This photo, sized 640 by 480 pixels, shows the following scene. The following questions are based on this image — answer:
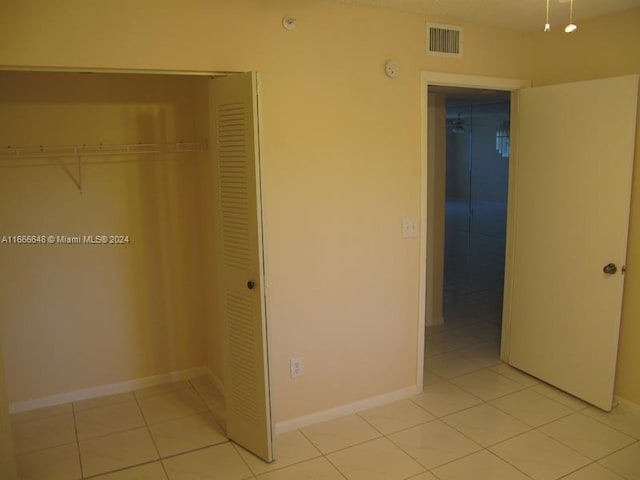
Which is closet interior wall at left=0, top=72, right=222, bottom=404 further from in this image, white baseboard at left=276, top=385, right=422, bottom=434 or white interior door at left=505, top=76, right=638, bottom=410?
white interior door at left=505, top=76, right=638, bottom=410

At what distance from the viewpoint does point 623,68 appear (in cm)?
303

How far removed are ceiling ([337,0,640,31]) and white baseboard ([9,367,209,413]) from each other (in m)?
2.79

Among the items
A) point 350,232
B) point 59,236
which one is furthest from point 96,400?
point 350,232

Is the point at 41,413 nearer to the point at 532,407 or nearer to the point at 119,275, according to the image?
the point at 119,275

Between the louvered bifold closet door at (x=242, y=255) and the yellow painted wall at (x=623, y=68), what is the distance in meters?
2.30

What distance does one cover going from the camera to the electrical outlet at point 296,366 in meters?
2.97

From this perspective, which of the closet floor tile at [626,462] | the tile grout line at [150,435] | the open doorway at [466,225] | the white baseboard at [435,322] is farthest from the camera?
the white baseboard at [435,322]

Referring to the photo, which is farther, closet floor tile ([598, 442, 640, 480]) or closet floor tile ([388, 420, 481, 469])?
closet floor tile ([388, 420, 481, 469])

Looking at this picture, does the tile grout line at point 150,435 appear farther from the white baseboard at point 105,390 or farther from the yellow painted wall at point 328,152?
the yellow painted wall at point 328,152

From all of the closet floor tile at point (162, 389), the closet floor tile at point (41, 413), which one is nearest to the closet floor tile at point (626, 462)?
the closet floor tile at point (162, 389)

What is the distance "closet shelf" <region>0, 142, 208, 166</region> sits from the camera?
10.2 feet

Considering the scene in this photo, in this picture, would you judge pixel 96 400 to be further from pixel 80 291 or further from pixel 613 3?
pixel 613 3

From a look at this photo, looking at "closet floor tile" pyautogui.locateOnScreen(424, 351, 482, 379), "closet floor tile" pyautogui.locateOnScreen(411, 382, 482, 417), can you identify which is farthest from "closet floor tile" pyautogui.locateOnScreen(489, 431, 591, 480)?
"closet floor tile" pyautogui.locateOnScreen(424, 351, 482, 379)

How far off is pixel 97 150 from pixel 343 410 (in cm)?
237
